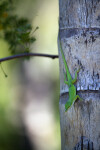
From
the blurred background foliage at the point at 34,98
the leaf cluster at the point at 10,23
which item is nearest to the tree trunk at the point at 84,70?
the leaf cluster at the point at 10,23

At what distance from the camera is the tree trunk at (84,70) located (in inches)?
74.3

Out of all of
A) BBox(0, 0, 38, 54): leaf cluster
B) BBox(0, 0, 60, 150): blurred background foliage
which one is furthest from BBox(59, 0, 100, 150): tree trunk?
BBox(0, 0, 60, 150): blurred background foliage

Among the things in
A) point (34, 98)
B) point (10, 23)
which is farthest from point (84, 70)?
point (34, 98)

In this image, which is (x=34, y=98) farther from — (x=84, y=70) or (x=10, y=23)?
(x=84, y=70)

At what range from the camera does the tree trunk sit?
1887mm

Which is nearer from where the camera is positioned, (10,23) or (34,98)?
(10,23)

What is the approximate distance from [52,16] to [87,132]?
727cm

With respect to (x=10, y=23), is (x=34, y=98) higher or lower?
lower

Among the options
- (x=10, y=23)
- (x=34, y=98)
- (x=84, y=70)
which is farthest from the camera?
(x=34, y=98)

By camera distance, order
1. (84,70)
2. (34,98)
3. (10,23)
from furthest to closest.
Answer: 1. (34,98)
2. (10,23)
3. (84,70)

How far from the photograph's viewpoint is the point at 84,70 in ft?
6.27

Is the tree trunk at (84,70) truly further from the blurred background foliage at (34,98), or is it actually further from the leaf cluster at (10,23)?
the blurred background foliage at (34,98)

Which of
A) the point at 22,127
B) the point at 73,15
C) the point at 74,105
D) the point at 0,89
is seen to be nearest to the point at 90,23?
the point at 73,15

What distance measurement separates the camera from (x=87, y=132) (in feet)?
6.22
